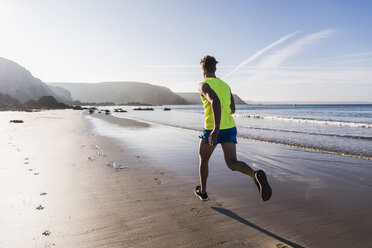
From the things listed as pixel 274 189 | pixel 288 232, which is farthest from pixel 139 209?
pixel 274 189

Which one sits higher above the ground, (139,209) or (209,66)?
(209,66)

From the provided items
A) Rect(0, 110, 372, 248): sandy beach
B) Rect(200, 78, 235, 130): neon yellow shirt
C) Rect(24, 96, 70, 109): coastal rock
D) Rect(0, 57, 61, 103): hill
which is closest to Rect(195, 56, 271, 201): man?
Rect(200, 78, 235, 130): neon yellow shirt

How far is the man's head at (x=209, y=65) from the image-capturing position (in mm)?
3781

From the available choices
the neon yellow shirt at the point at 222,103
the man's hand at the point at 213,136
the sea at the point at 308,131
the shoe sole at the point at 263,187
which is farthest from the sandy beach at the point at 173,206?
the sea at the point at 308,131

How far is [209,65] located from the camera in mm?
3785

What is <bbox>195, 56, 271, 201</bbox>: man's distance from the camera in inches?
136

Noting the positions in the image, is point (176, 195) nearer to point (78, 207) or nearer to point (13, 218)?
point (78, 207)

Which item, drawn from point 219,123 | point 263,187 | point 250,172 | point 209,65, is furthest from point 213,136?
point 209,65

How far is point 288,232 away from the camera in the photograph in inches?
120

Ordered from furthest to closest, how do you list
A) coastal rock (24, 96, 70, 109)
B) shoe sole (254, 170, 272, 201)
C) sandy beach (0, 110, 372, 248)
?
coastal rock (24, 96, 70, 109) → shoe sole (254, 170, 272, 201) → sandy beach (0, 110, 372, 248)

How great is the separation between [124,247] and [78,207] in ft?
4.93

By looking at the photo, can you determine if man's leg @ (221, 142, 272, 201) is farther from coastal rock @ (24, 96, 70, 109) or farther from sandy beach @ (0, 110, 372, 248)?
coastal rock @ (24, 96, 70, 109)

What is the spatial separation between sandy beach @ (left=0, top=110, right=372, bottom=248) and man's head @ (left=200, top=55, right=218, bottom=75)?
213 centimetres

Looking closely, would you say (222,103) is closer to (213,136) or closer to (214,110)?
(214,110)
